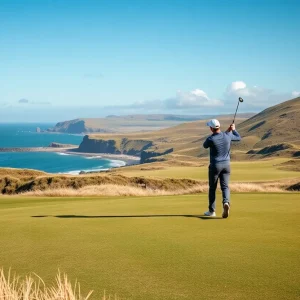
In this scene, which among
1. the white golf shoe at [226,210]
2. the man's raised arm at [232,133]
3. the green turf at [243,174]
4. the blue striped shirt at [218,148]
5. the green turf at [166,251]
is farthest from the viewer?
the green turf at [243,174]

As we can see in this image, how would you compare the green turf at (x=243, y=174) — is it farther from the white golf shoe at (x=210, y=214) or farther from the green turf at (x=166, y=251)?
the green turf at (x=166, y=251)

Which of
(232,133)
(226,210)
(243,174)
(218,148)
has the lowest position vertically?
(243,174)

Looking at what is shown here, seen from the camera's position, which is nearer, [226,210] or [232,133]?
[226,210]

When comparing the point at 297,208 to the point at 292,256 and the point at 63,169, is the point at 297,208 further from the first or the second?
the point at 63,169

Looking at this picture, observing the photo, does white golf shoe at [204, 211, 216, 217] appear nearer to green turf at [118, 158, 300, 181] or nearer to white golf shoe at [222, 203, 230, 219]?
white golf shoe at [222, 203, 230, 219]

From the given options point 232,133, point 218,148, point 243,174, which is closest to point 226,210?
point 218,148

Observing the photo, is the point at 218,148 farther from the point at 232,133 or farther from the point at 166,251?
the point at 166,251

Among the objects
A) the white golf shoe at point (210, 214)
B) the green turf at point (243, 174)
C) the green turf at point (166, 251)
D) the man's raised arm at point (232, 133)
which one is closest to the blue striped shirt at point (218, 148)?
the man's raised arm at point (232, 133)

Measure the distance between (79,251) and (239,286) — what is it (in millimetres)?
2655

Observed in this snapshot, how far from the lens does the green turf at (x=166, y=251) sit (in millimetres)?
4793

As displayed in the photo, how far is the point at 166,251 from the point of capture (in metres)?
6.31

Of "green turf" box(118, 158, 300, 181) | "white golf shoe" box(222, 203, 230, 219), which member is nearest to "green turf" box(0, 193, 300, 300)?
"white golf shoe" box(222, 203, 230, 219)

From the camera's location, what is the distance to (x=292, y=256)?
5.82 metres

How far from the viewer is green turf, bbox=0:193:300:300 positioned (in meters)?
4.79
